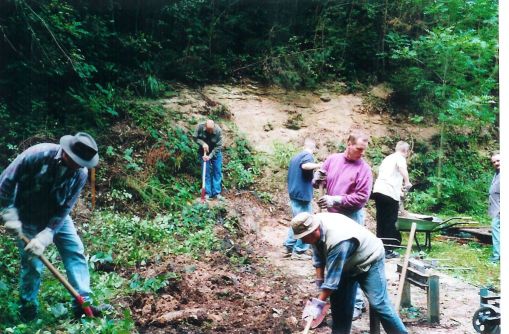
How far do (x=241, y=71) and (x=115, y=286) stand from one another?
824 centimetres

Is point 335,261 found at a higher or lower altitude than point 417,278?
higher

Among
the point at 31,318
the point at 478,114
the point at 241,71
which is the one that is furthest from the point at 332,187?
the point at 241,71

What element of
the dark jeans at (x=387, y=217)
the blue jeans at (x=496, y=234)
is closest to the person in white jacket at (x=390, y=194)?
the dark jeans at (x=387, y=217)

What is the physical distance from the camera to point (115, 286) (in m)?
4.66

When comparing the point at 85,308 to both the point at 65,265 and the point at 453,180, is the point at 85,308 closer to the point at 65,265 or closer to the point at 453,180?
the point at 65,265

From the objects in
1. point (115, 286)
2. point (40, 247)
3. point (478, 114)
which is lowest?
point (115, 286)

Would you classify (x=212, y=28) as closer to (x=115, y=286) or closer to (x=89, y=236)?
(x=89, y=236)

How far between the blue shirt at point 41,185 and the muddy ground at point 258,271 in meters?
1.29

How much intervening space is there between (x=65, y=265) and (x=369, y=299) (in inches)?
108

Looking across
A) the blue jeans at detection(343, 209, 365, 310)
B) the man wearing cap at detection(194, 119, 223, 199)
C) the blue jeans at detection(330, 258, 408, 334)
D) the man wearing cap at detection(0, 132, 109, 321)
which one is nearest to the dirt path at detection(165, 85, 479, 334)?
the man wearing cap at detection(194, 119, 223, 199)

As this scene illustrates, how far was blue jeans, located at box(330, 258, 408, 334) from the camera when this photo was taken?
3.47m

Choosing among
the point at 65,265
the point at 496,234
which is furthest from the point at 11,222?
the point at 496,234

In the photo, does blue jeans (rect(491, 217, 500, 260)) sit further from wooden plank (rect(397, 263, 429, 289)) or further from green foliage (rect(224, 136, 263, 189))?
green foliage (rect(224, 136, 263, 189))

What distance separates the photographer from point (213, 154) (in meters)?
8.56
